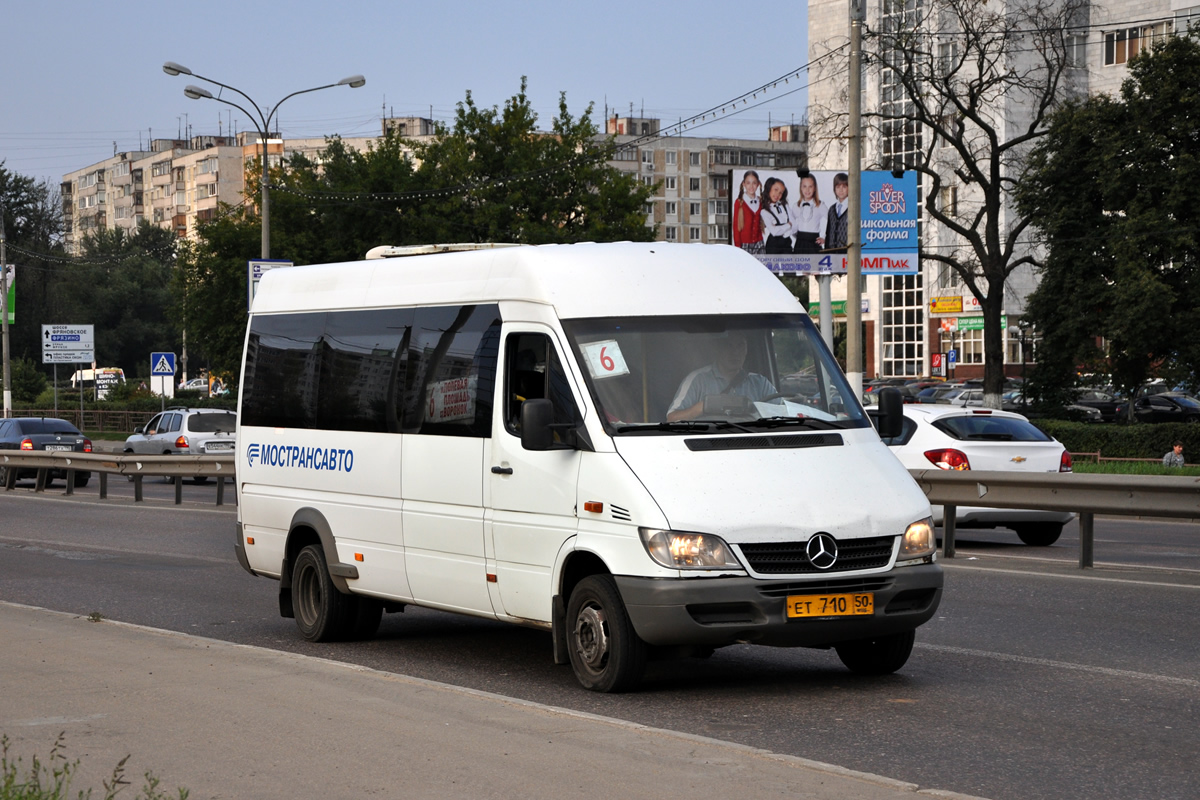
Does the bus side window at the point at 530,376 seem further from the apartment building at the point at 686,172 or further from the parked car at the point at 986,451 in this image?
the apartment building at the point at 686,172

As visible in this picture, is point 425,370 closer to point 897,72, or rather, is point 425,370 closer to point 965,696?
point 965,696

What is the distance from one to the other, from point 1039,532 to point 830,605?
35.4 ft

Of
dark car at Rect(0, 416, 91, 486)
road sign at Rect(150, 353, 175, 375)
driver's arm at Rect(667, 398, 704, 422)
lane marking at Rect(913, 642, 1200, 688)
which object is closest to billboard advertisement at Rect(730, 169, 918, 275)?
dark car at Rect(0, 416, 91, 486)

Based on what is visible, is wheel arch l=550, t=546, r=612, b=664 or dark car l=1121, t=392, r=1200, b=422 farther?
dark car l=1121, t=392, r=1200, b=422

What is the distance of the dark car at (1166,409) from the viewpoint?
54531 mm

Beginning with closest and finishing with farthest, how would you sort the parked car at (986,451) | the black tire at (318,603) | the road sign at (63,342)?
the black tire at (318,603)
the parked car at (986,451)
the road sign at (63,342)

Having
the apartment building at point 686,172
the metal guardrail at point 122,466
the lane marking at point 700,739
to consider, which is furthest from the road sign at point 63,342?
the apartment building at point 686,172

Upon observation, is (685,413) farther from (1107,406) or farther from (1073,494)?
(1107,406)

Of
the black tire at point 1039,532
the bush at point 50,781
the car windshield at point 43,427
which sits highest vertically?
the bush at point 50,781

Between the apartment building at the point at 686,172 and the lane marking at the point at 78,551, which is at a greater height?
the apartment building at the point at 686,172

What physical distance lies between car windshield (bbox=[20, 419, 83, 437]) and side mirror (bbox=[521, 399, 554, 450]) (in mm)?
32142

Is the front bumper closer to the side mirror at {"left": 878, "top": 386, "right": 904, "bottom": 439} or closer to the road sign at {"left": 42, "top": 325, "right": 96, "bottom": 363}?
the side mirror at {"left": 878, "top": 386, "right": 904, "bottom": 439}

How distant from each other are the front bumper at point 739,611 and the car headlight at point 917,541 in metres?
0.14

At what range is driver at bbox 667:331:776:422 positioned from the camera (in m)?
8.39
